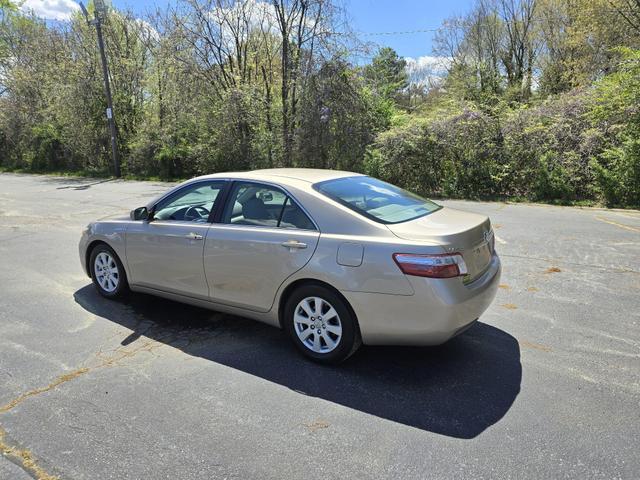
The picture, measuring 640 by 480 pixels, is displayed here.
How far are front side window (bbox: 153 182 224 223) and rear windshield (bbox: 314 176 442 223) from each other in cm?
107

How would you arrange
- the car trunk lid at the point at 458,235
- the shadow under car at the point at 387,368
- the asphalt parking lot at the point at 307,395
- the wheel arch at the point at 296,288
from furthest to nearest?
the wheel arch at the point at 296,288
the car trunk lid at the point at 458,235
the shadow under car at the point at 387,368
the asphalt parking lot at the point at 307,395

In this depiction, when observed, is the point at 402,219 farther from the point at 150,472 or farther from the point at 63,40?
the point at 63,40

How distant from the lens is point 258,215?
13.7ft

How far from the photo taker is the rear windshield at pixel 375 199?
386 cm

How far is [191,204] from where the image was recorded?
471 centimetres

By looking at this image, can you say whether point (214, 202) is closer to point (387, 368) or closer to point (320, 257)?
point (320, 257)

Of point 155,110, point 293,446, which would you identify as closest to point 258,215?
point 293,446

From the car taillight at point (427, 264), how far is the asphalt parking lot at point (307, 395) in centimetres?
84

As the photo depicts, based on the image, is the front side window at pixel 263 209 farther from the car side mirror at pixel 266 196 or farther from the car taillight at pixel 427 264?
the car taillight at pixel 427 264

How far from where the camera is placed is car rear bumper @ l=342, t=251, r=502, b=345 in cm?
333

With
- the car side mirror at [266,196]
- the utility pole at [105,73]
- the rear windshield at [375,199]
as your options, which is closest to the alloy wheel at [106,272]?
the car side mirror at [266,196]

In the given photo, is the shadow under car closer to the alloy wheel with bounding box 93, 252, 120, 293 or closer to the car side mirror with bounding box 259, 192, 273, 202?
the alloy wheel with bounding box 93, 252, 120, 293

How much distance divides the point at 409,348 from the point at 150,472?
226 centimetres

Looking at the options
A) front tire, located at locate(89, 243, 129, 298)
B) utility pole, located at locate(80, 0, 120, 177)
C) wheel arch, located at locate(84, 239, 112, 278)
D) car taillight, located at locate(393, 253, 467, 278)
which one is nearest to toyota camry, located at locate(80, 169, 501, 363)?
car taillight, located at locate(393, 253, 467, 278)
